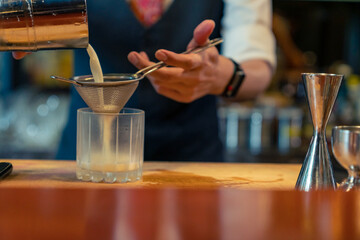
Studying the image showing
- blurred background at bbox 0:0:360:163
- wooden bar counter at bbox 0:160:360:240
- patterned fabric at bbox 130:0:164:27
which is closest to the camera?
wooden bar counter at bbox 0:160:360:240

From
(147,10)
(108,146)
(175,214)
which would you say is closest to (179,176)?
(108,146)

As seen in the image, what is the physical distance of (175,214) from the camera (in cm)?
51

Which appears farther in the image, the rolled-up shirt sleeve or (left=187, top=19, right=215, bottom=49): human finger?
the rolled-up shirt sleeve

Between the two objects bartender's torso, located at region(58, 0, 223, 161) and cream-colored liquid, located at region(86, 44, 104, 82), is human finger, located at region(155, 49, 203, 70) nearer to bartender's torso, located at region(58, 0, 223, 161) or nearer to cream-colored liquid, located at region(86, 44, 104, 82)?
cream-colored liquid, located at region(86, 44, 104, 82)

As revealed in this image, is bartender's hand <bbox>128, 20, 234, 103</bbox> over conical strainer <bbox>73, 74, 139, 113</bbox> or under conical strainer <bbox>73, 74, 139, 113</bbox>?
over

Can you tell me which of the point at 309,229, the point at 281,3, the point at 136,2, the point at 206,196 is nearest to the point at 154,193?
the point at 206,196

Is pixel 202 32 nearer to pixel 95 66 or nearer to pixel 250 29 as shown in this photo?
pixel 95 66

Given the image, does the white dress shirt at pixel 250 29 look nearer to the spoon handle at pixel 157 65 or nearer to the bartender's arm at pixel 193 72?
the bartender's arm at pixel 193 72

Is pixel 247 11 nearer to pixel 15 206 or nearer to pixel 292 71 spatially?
pixel 15 206

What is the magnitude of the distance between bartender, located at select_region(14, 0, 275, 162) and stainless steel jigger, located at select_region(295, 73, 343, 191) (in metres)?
0.51

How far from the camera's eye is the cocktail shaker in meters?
0.90

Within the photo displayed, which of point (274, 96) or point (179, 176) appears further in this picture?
point (274, 96)

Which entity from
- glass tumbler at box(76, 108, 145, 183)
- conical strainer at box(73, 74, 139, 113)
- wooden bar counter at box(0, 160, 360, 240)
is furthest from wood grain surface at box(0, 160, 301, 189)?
wooden bar counter at box(0, 160, 360, 240)

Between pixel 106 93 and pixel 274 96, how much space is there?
2467 millimetres
